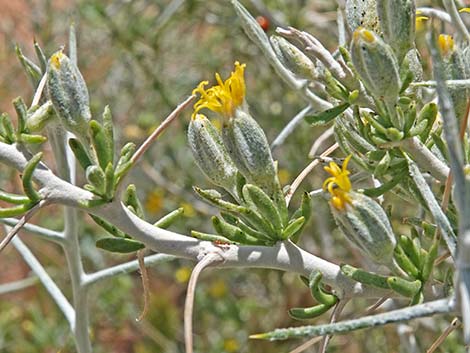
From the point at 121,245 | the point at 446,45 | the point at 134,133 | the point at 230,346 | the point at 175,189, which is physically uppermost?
the point at 446,45

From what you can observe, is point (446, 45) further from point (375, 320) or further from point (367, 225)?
point (375, 320)

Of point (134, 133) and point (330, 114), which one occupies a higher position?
point (330, 114)

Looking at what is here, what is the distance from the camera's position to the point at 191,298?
671 millimetres

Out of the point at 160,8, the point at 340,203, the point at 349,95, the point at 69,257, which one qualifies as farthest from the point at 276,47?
the point at 160,8

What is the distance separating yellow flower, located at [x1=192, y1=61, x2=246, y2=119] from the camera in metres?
0.84

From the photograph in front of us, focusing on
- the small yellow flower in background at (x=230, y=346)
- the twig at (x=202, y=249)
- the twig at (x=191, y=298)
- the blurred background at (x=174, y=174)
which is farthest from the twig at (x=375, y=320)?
the small yellow flower in background at (x=230, y=346)

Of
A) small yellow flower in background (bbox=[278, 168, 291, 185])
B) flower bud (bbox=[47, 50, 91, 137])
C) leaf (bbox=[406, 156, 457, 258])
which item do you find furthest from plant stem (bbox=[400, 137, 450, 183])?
small yellow flower in background (bbox=[278, 168, 291, 185])

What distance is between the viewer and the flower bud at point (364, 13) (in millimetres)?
866

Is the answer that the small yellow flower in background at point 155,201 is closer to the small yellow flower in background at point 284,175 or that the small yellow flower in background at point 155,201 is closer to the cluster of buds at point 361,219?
the small yellow flower in background at point 284,175

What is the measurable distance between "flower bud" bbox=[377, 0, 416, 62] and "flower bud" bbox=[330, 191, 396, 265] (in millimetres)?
187

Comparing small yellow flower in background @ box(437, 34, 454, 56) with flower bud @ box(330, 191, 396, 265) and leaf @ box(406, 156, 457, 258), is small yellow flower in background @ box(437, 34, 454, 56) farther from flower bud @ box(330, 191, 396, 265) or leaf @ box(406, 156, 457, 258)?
flower bud @ box(330, 191, 396, 265)

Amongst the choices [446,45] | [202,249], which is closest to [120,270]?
[202,249]

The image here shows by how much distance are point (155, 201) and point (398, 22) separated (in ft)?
6.46

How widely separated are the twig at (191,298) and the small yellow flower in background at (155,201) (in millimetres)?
1949
